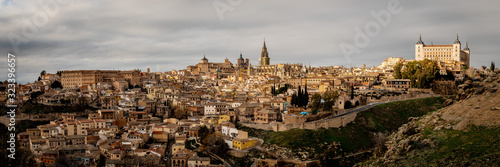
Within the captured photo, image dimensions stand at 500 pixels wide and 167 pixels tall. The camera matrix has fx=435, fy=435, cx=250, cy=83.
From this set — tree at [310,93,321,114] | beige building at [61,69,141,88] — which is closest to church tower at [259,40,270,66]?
beige building at [61,69,141,88]

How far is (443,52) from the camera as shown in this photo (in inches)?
2436

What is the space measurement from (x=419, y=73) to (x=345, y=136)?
742 inches

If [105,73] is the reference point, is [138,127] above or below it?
below

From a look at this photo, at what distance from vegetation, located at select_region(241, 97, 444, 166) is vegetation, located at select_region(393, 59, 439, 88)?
713 cm

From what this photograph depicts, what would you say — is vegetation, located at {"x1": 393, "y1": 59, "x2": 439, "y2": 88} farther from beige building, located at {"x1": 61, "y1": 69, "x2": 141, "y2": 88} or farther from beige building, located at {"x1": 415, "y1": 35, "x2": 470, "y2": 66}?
beige building, located at {"x1": 61, "y1": 69, "x2": 141, "y2": 88}

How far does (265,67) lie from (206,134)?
61572mm

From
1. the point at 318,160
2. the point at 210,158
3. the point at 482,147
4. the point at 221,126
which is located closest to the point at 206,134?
the point at 221,126

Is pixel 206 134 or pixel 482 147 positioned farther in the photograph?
pixel 206 134

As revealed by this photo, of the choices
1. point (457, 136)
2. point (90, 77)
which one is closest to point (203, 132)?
point (457, 136)

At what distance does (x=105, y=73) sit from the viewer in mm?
62594

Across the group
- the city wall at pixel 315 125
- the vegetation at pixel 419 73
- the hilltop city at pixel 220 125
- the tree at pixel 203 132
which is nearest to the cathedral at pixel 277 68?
the hilltop city at pixel 220 125

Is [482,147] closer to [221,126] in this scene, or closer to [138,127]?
[221,126]

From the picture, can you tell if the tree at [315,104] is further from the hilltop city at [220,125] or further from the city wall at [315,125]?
the city wall at [315,125]

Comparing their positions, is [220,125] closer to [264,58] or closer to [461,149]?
[461,149]
